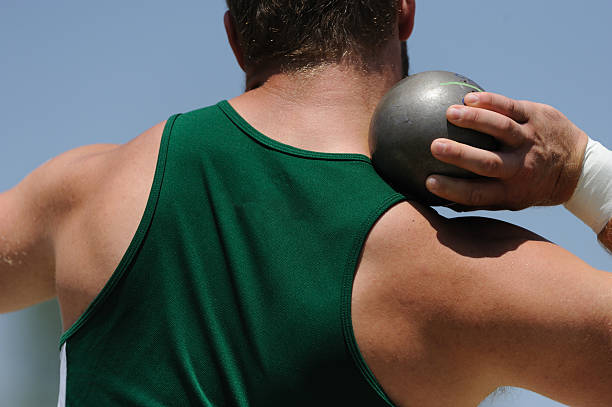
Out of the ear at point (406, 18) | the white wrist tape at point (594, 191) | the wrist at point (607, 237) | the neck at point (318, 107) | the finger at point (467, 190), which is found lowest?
the wrist at point (607, 237)

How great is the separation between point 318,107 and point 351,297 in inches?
29.4

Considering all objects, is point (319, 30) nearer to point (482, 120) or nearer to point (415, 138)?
point (415, 138)

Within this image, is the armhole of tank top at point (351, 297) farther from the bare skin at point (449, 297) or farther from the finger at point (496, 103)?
the finger at point (496, 103)

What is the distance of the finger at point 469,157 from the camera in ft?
9.14

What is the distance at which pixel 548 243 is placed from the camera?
109 inches

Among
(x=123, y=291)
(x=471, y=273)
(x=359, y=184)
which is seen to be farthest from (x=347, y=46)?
(x=123, y=291)

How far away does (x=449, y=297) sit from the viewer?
2613 mm

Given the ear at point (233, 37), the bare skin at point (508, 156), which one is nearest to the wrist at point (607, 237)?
the bare skin at point (508, 156)

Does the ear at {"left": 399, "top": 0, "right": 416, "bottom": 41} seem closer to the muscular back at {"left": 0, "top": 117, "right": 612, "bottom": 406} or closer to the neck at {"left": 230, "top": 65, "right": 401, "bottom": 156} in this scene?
the neck at {"left": 230, "top": 65, "right": 401, "bottom": 156}

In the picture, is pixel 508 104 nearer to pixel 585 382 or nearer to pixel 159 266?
pixel 585 382

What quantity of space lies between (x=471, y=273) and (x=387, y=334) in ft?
1.10

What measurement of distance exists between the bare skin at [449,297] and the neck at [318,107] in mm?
15

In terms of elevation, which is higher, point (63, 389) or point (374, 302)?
point (374, 302)

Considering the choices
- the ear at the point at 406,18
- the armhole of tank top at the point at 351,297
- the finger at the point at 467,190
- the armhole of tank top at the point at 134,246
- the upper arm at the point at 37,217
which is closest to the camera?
the armhole of tank top at the point at 351,297
